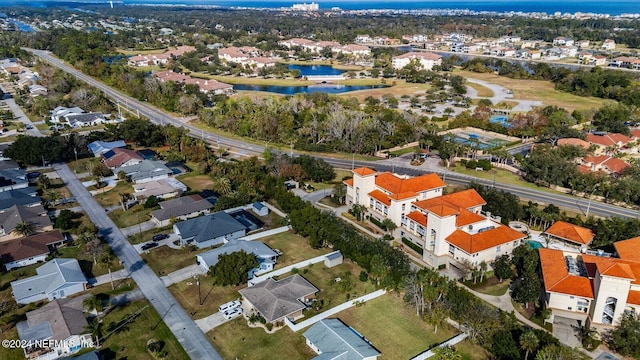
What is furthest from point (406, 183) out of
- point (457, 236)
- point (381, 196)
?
point (457, 236)

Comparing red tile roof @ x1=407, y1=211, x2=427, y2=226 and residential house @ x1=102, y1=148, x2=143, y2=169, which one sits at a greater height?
residential house @ x1=102, y1=148, x2=143, y2=169

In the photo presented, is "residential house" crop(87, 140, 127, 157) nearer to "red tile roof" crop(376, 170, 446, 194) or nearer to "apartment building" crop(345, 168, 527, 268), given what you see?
"apartment building" crop(345, 168, 527, 268)

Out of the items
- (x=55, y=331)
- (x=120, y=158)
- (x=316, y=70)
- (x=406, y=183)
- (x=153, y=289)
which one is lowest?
(x=153, y=289)

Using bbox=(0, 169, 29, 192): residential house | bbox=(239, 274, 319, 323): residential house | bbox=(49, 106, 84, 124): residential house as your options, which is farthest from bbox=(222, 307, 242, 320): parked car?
bbox=(49, 106, 84, 124): residential house

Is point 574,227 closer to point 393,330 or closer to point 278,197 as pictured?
point 393,330

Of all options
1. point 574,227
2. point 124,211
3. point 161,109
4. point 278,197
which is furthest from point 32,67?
point 574,227

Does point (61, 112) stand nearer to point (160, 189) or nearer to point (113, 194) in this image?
point (113, 194)
